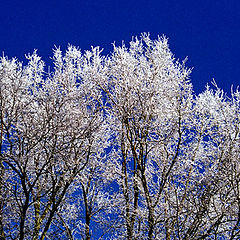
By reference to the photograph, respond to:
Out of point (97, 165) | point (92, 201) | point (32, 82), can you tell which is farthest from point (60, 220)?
point (32, 82)

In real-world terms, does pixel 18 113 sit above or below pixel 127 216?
above

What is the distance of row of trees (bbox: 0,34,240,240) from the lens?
8.82 metres

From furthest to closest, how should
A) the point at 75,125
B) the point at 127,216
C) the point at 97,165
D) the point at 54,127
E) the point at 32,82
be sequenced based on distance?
the point at 32,82
the point at 97,165
the point at 127,216
the point at 75,125
the point at 54,127

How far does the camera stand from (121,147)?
11461mm

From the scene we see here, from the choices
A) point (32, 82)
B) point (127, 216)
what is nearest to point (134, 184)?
point (127, 216)

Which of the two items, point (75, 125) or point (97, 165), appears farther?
point (97, 165)

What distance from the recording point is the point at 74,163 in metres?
8.95

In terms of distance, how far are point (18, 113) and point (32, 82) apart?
8.22 ft

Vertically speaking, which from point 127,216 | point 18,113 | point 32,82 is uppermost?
point 32,82

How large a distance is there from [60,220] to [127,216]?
259 cm

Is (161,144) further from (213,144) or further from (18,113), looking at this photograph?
(18,113)

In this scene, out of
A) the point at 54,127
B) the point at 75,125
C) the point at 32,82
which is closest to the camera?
the point at 54,127

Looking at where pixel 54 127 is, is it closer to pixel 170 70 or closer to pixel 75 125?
pixel 75 125

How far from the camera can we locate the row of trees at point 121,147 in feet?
28.9
